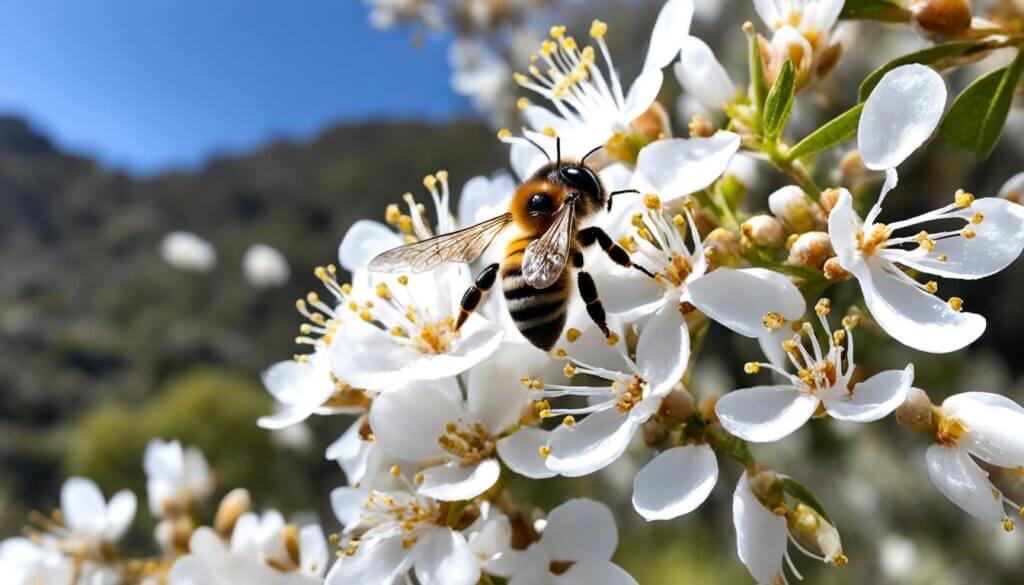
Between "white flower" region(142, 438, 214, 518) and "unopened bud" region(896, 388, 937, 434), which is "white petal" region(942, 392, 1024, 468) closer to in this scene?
"unopened bud" region(896, 388, 937, 434)

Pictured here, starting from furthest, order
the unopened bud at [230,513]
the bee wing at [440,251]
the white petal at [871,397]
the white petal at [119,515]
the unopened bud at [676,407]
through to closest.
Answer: the white petal at [119,515] → the unopened bud at [230,513] → the bee wing at [440,251] → the unopened bud at [676,407] → the white petal at [871,397]

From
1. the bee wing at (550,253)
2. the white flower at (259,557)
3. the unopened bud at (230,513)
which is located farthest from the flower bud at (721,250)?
the unopened bud at (230,513)

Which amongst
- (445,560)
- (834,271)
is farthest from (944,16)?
(445,560)

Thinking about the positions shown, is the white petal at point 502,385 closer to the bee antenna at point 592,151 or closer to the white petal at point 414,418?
the white petal at point 414,418

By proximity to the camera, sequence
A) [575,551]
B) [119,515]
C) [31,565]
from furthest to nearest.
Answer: [119,515] → [31,565] → [575,551]

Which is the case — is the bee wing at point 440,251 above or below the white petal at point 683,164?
above

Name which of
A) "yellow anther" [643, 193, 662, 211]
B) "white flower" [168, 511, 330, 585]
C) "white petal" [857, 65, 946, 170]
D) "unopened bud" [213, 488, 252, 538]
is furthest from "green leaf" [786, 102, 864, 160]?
"unopened bud" [213, 488, 252, 538]

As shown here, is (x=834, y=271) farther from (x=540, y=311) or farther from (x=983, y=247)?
(x=540, y=311)
